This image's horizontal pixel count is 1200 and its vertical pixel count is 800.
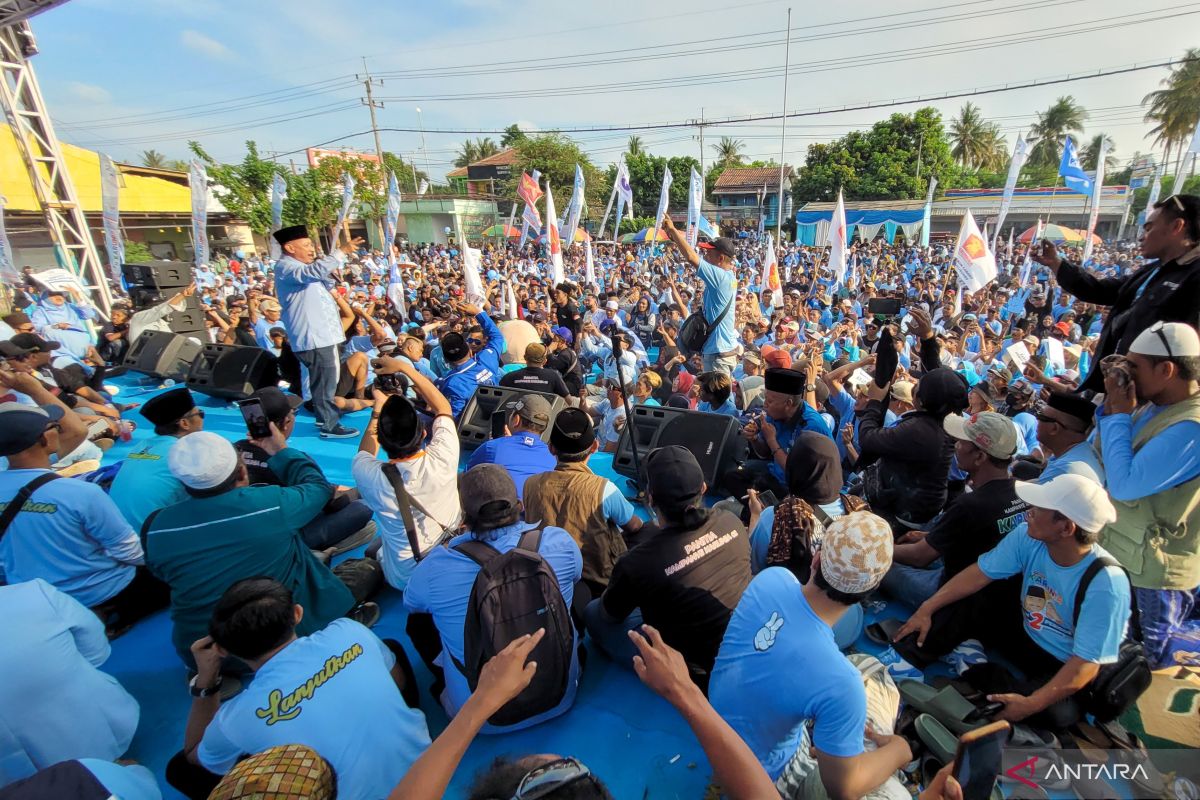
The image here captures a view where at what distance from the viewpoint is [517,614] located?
226 cm

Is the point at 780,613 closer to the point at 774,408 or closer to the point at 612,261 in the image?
the point at 774,408

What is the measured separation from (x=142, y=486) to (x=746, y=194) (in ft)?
185

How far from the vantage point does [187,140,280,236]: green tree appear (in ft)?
96.7

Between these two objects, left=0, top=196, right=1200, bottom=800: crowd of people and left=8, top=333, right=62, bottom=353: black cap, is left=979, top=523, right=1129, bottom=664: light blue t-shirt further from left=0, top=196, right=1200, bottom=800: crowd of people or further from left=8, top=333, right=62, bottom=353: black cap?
left=8, top=333, right=62, bottom=353: black cap

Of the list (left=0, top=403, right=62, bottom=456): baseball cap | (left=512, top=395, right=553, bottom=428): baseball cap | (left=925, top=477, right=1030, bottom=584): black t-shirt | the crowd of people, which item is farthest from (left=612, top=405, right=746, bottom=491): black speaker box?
(left=0, top=403, right=62, bottom=456): baseball cap

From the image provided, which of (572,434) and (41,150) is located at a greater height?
(41,150)

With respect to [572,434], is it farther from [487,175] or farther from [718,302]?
[487,175]

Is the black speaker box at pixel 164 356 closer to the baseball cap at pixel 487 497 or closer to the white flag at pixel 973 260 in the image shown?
the baseball cap at pixel 487 497

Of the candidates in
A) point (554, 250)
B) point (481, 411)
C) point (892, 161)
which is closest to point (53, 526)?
point (481, 411)

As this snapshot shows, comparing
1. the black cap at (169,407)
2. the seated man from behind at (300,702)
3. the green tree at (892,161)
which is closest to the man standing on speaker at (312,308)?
the black cap at (169,407)

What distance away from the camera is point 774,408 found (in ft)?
13.7

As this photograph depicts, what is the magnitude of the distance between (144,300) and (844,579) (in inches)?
499

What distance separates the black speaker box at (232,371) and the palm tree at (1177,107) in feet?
173

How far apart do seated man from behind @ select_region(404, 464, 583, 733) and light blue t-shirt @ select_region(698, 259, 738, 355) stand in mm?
4144
